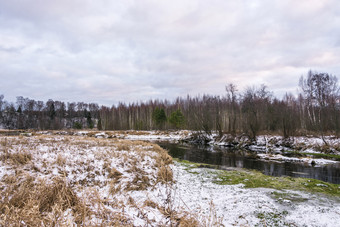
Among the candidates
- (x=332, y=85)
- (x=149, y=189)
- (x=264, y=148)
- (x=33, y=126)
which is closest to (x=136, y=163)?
(x=149, y=189)

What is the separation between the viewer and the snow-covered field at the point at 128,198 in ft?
11.9

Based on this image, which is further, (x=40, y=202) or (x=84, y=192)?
(x=84, y=192)

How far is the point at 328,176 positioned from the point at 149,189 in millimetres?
11245

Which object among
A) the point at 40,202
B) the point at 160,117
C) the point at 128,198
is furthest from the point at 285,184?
the point at 160,117

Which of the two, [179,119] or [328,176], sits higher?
[179,119]

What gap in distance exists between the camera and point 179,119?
55719mm

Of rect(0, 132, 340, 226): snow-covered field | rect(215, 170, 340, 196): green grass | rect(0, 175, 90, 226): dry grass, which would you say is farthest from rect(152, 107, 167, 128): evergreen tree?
rect(0, 175, 90, 226): dry grass

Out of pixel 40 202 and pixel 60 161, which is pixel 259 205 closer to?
pixel 40 202

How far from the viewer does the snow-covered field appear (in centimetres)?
362

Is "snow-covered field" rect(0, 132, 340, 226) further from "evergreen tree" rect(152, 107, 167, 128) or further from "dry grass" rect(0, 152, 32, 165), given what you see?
"evergreen tree" rect(152, 107, 167, 128)

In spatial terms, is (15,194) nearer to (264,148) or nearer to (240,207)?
(240,207)

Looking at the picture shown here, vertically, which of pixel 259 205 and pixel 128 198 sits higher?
pixel 128 198

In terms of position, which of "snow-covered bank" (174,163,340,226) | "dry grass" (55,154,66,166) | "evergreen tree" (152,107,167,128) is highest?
"evergreen tree" (152,107,167,128)

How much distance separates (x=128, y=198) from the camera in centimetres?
524
